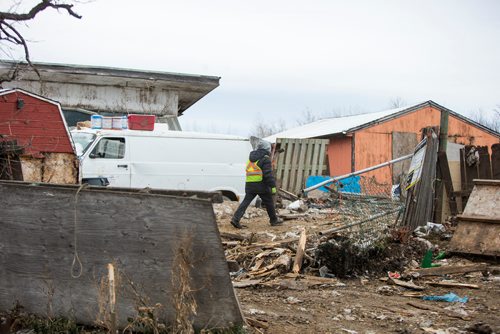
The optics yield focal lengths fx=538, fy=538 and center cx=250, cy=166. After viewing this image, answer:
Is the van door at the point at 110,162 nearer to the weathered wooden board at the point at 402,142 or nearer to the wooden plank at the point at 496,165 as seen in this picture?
the wooden plank at the point at 496,165

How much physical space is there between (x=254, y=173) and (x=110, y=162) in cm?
354

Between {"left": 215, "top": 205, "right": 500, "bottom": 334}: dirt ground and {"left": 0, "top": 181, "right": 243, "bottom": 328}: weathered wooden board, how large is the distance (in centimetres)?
72

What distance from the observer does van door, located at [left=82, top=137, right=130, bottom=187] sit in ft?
38.5

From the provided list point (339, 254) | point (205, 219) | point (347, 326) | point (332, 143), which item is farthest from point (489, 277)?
point (332, 143)

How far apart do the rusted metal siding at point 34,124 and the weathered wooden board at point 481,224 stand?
21.4ft

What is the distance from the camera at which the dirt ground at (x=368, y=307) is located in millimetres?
4730

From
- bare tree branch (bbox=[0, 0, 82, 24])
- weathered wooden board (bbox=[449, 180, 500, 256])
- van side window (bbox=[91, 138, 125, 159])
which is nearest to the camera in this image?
bare tree branch (bbox=[0, 0, 82, 24])

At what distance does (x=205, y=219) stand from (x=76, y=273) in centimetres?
123

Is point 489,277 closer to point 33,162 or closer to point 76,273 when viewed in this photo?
point 76,273

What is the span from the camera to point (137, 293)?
161 inches

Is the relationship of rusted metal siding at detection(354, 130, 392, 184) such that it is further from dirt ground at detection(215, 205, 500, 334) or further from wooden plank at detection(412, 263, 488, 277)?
wooden plank at detection(412, 263, 488, 277)

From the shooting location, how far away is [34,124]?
9.18 metres

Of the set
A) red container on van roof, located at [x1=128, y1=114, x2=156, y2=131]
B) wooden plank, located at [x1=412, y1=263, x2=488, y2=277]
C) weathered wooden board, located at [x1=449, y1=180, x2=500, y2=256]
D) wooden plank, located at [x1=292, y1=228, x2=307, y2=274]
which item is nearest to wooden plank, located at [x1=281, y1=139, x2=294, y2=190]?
red container on van roof, located at [x1=128, y1=114, x2=156, y2=131]

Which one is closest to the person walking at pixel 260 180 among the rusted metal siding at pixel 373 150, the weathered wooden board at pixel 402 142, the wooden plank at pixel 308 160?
the wooden plank at pixel 308 160
